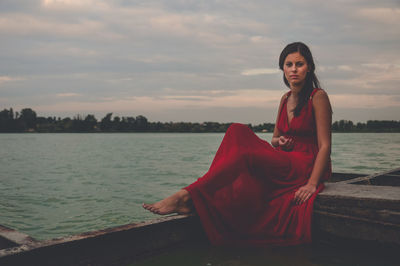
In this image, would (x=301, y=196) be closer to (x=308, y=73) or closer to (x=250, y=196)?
(x=250, y=196)

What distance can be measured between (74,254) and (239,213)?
1.42m

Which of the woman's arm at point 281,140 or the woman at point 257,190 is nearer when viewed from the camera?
the woman at point 257,190

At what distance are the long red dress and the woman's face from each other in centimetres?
81

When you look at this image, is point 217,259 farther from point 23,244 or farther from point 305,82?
point 305,82

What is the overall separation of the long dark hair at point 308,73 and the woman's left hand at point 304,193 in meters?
0.82

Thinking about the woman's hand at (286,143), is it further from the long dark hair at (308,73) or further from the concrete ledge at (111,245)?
the concrete ledge at (111,245)

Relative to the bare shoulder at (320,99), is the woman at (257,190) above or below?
below

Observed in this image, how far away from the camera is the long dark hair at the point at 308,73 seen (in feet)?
11.5

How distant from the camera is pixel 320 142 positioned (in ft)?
11.0

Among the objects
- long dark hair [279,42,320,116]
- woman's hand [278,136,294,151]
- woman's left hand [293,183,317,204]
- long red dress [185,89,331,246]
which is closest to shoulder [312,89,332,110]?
long dark hair [279,42,320,116]

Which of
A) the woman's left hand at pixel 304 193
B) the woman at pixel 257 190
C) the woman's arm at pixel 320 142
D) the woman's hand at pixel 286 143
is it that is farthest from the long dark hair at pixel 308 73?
the woman's left hand at pixel 304 193

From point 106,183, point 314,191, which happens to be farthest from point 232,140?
point 106,183

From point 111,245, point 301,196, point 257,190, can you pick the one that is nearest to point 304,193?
point 301,196

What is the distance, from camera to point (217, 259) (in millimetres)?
2852
